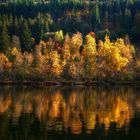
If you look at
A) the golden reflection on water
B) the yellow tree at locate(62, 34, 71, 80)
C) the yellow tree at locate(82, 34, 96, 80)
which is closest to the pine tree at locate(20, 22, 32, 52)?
the yellow tree at locate(62, 34, 71, 80)

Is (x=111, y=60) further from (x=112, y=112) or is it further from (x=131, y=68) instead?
(x=112, y=112)

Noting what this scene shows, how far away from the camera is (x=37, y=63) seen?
153375 mm

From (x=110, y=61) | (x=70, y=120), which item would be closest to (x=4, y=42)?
Result: (x=110, y=61)

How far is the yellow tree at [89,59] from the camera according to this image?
15112 centimetres

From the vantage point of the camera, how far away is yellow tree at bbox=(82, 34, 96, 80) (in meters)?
151

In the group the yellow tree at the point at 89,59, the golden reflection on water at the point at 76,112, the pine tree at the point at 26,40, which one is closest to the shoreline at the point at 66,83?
the yellow tree at the point at 89,59

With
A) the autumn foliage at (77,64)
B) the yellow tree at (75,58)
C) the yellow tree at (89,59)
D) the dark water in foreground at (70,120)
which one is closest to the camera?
the dark water in foreground at (70,120)

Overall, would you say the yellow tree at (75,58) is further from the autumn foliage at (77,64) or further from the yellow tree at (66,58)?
the yellow tree at (66,58)

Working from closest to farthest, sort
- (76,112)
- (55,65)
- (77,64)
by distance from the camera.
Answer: (76,112) < (55,65) < (77,64)

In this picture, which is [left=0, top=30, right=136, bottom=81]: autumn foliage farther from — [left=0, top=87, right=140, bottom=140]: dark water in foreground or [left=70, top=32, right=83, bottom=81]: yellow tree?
[left=0, top=87, right=140, bottom=140]: dark water in foreground

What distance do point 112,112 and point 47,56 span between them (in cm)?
9033

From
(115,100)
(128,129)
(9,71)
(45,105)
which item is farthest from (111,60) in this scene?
(128,129)

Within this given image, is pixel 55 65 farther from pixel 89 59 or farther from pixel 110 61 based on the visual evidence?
pixel 110 61

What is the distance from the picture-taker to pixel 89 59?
158 metres
